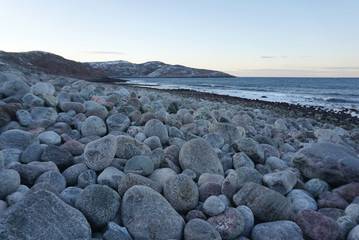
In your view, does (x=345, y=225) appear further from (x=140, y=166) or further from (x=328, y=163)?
(x=140, y=166)

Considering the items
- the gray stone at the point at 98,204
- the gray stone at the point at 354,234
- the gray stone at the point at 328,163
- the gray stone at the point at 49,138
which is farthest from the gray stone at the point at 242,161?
the gray stone at the point at 49,138

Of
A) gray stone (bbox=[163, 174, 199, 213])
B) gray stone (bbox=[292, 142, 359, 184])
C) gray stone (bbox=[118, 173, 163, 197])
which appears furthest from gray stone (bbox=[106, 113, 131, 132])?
gray stone (bbox=[292, 142, 359, 184])

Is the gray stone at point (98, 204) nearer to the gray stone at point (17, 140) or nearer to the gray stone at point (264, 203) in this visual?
the gray stone at point (264, 203)

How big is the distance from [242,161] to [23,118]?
3621 mm

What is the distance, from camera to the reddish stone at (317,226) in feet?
7.56

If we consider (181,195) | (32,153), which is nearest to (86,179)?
(32,153)

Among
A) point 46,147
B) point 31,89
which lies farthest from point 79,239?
point 31,89

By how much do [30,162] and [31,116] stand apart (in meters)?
1.86

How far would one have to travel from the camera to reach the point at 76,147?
352cm

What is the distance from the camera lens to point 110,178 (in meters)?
2.78

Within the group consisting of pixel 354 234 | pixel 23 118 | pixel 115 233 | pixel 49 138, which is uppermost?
pixel 23 118

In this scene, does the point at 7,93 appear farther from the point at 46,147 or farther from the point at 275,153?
the point at 275,153

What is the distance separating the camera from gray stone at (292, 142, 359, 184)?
3357 millimetres

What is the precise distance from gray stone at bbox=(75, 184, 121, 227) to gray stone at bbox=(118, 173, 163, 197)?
0.68 ft
